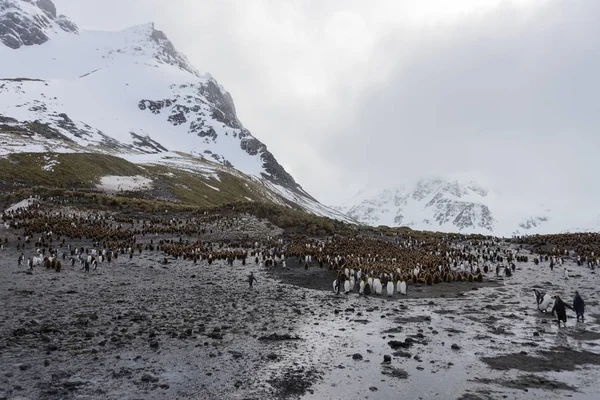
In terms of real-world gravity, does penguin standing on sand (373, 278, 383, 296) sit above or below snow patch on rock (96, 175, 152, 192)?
below

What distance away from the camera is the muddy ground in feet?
34.1

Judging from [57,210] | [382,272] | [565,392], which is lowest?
[565,392]

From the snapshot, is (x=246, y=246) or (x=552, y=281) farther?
(x=246, y=246)

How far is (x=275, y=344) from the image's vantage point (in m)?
13.9

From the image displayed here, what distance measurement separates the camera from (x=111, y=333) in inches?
554

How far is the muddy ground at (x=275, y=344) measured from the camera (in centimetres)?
1040

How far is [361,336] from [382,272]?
515 inches

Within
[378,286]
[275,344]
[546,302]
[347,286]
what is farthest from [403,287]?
[275,344]

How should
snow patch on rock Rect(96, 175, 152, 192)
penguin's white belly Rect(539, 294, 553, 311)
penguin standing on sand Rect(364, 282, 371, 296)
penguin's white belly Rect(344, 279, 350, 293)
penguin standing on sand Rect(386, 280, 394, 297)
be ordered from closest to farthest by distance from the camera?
penguin's white belly Rect(539, 294, 553, 311)
penguin standing on sand Rect(386, 280, 394, 297)
penguin's white belly Rect(344, 279, 350, 293)
penguin standing on sand Rect(364, 282, 371, 296)
snow patch on rock Rect(96, 175, 152, 192)

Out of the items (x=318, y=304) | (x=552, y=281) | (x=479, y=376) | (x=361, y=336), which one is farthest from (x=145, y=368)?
(x=552, y=281)

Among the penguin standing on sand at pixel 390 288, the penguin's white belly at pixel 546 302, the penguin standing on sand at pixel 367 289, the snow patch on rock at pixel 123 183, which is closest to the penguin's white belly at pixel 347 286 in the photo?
the penguin standing on sand at pixel 367 289

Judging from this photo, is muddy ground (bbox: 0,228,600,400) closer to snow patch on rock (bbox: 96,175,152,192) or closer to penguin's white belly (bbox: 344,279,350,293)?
penguin's white belly (bbox: 344,279,350,293)

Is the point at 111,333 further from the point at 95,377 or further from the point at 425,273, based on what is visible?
the point at 425,273

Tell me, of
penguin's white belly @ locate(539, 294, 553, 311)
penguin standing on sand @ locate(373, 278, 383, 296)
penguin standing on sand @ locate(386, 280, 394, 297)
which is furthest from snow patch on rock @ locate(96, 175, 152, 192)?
penguin's white belly @ locate(539, 294, 553, 311)
